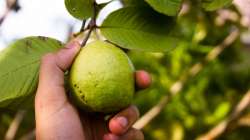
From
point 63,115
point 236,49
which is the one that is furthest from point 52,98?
point 236,49

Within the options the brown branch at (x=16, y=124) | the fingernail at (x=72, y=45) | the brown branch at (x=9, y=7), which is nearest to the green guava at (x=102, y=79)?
the fingernail at (x=72, y=45)

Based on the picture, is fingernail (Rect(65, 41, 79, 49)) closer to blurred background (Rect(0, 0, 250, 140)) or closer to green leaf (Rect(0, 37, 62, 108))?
green leaf (Rect(0, 37, 62, 108))

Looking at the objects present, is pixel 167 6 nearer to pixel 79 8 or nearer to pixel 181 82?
pixel 79 8

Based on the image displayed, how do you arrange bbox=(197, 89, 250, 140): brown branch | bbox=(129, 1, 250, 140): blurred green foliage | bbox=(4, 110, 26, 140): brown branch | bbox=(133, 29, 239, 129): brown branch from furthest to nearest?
bbox=(129, 1, 250, 140): blurred green foliage, bbox=(133, 29, 239, 129): brown branch, bbox=(197, 89, 250, 140): brown branch, bbox=(4, 110, 26, 140): brown branch

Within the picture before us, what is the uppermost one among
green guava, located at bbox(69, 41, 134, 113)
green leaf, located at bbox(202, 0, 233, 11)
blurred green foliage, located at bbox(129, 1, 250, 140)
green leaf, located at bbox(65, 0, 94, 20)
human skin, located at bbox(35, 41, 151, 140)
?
green leaf, located at bbox(65, 0, 94, 20)

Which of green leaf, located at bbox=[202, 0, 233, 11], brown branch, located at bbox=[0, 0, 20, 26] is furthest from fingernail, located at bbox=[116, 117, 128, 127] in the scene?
brown branch, located at bbox=[0, 0, 20, 26]

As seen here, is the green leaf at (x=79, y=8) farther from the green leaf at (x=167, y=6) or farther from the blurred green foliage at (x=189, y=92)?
the blurred green foliage at (x=189, y=92)
